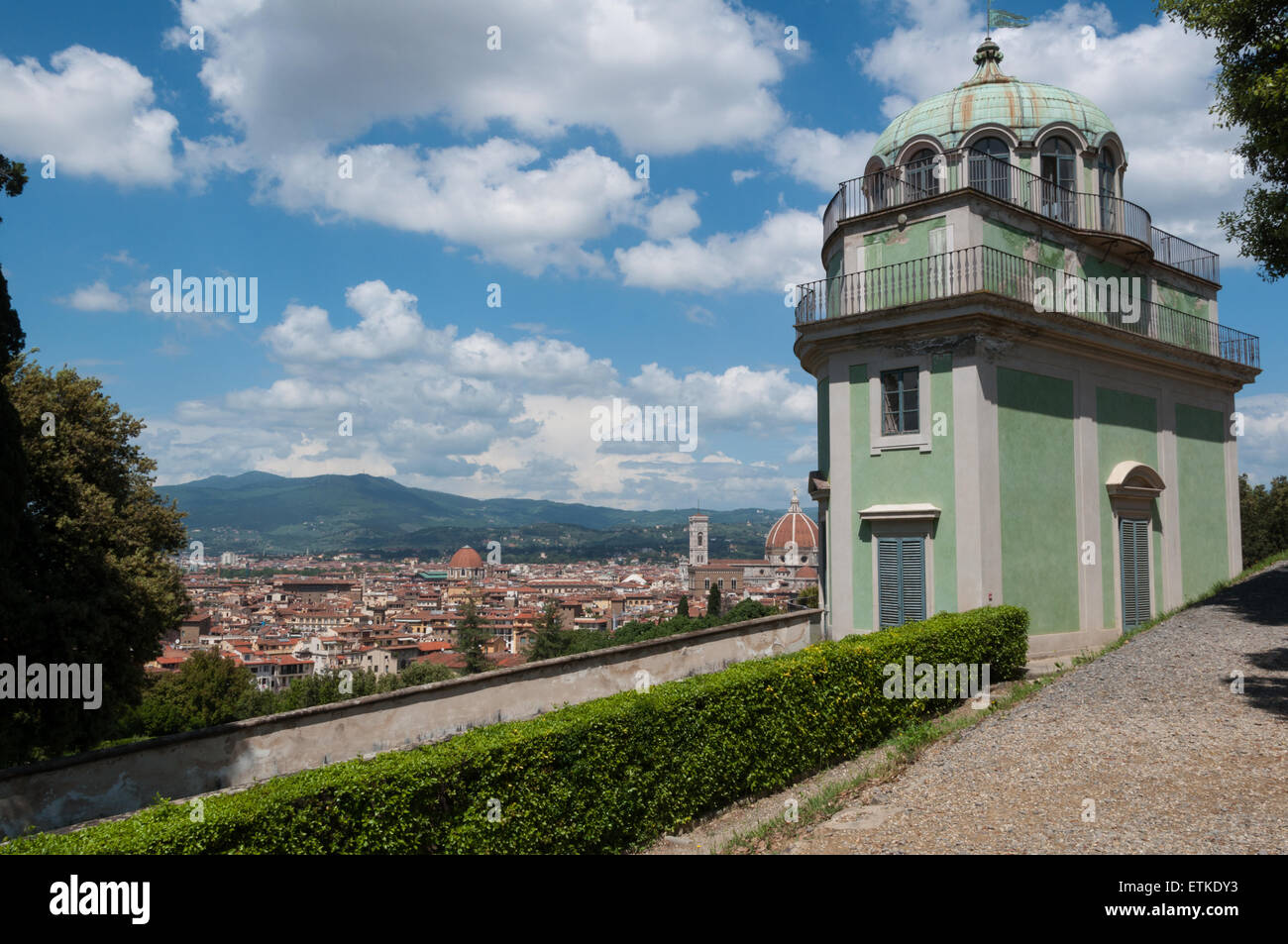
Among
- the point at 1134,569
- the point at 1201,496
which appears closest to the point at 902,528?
the point at 1134,569

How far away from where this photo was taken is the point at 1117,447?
2038 centimetres

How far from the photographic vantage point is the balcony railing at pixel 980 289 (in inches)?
707

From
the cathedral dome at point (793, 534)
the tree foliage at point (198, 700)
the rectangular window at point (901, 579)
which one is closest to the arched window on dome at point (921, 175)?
the rectangular window at point (901, 579)

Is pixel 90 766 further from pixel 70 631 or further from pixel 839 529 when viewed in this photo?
pixel 839 529

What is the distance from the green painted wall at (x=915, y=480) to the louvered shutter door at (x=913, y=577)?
0.91ft

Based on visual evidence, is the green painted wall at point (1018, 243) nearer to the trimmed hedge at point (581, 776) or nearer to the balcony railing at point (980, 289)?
the balcony railing at point (980, 289)

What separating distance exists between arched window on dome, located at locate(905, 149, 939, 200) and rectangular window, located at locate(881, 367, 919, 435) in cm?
519

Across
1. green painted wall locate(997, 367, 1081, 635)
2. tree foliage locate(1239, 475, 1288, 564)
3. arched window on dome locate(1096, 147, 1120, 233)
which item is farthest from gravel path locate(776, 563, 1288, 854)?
tree foliage locate(1239, 475, 1288, 564)

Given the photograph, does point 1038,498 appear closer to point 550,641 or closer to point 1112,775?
point 1112,775

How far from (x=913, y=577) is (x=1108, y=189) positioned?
1208 cm

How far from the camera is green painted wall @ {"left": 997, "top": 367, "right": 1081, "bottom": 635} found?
17.8 metres

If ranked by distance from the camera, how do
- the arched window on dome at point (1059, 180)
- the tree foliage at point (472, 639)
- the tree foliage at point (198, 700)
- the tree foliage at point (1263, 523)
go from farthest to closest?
the tree foliage at point (472, 639) → the tree foliage at point (198, 700) → the tree foliage at point (1263, 523) → the arched window on dome at point (1059, 180)

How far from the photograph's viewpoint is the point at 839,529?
Result: 19188 mm

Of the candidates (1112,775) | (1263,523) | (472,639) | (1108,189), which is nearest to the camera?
(1112,775)
